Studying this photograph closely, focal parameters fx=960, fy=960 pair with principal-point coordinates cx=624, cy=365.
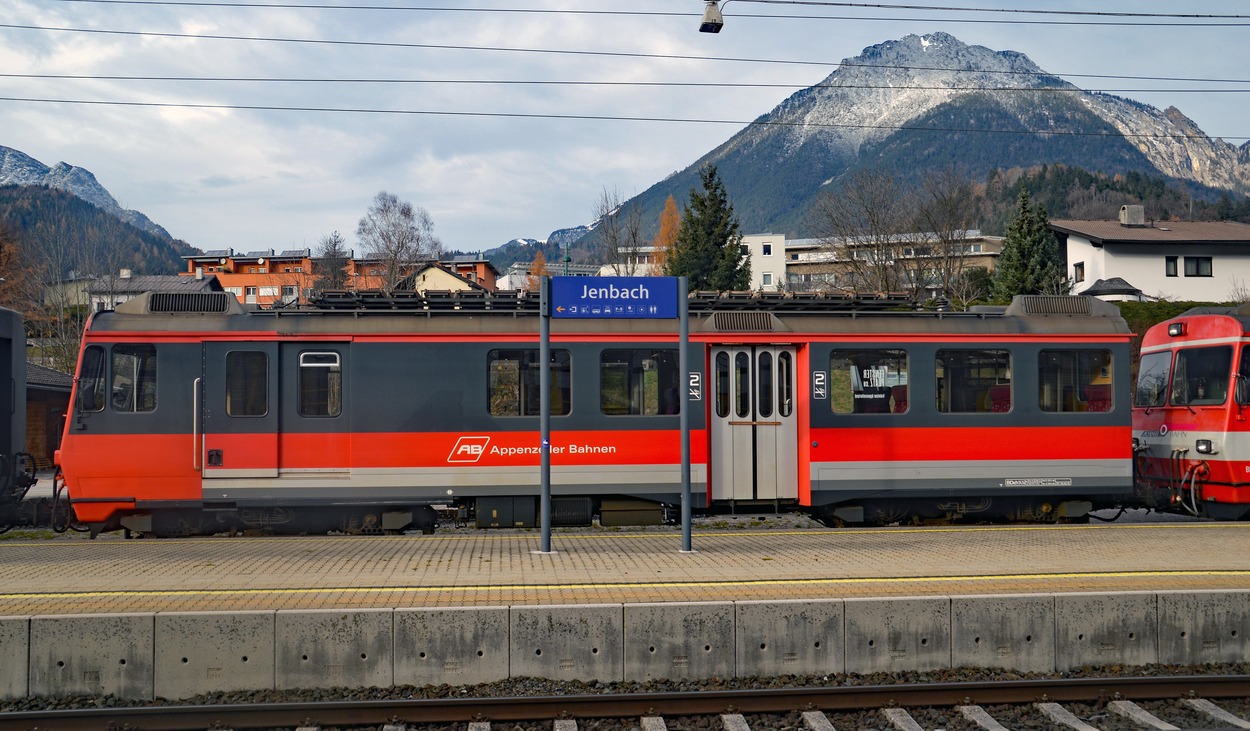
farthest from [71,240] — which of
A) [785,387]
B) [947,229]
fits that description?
[785,387]

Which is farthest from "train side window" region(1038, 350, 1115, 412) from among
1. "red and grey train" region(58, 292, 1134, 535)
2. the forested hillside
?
the forested hillside

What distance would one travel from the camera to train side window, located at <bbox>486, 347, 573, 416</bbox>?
46.0 feet

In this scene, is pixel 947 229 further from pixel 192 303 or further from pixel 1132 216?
pixel 192 303

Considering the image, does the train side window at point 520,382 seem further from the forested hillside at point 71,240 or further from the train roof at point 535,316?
the forested hillside at point 71,240

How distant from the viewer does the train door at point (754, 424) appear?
47.2 ft

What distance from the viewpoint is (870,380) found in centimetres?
1467

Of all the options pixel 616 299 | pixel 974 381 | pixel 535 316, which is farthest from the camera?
pixel 974 381

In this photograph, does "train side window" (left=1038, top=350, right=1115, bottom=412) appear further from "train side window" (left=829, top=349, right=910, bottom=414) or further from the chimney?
the chimney

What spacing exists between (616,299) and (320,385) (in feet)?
16.3

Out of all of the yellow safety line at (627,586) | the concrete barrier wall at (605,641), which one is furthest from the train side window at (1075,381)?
the concrete barrier wall at (605,641)

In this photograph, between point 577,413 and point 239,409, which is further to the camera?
point 577,413

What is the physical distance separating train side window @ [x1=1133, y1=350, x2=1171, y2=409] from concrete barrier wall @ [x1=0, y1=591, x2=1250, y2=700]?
8405 millimetres

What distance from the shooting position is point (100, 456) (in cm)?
1342

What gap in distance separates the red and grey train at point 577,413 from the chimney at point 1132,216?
2104 inches
